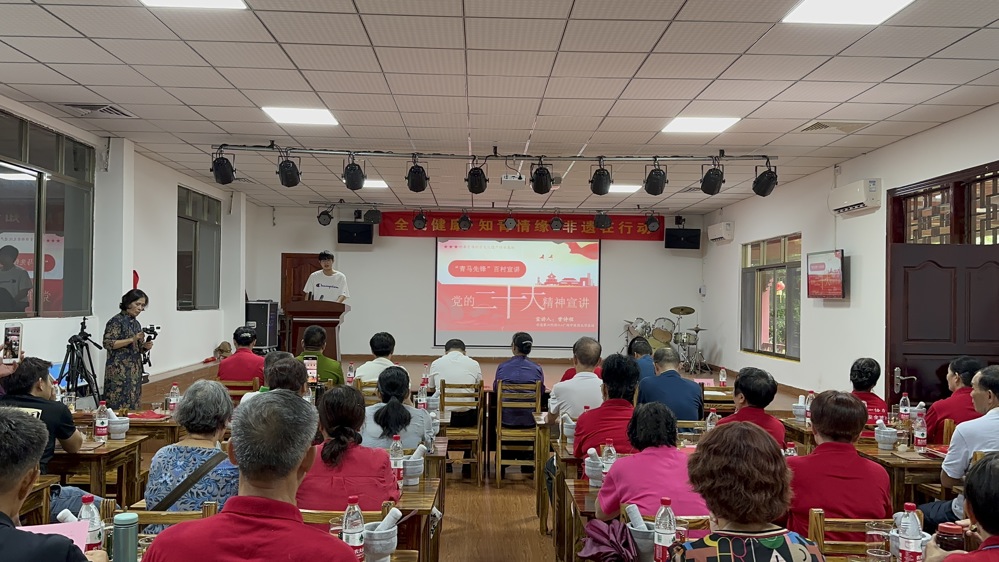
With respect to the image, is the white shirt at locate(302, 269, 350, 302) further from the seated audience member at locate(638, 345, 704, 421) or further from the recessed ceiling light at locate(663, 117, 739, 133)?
the seated audience member at locate(638, 345, 704, 421)

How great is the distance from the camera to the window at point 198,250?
33.4 ft

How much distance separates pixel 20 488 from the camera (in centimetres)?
165

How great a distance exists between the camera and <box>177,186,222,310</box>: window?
1019 centimetres

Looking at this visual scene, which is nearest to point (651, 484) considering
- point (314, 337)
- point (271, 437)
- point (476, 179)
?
point (271, 437)

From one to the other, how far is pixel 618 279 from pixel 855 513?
1159cm

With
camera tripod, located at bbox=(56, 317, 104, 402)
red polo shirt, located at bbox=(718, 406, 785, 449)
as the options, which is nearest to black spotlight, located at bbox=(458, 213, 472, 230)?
camera tripod, located at bbox=(56, 317, 104, 402)

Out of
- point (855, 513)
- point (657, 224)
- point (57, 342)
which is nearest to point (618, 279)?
point (657, 224)

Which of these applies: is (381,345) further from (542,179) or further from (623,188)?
(623,188)

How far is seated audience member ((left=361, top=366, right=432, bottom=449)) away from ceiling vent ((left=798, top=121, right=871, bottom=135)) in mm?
4916

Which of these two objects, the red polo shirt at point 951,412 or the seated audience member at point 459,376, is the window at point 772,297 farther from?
the seated audience member at point 459,376

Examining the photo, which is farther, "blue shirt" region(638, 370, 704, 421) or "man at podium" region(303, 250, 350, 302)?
"man at podium" region(303, 250, 350, 302)

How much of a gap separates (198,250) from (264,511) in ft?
33.9

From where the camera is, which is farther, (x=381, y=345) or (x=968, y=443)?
(x=381, y=345)

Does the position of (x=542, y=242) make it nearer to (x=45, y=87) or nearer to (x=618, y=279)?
(x=618, y=279)
